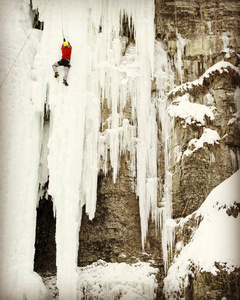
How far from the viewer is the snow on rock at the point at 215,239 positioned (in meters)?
6.11

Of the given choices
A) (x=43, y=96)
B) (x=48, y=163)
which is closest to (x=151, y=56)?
(x=43, y=96)

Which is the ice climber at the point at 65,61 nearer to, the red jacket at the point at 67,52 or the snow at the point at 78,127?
the red jacket at the point at 67,52

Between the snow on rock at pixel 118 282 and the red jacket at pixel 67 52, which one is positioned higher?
the red jacket at pixel 67 52

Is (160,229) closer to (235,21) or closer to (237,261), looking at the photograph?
(237,261)

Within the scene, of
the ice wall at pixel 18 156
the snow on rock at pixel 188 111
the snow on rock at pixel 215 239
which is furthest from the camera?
the snow on rock at pixel 188 111

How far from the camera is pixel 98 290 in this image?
8.09 metres

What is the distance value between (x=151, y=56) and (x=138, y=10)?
1.25 m

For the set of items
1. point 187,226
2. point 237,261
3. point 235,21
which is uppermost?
point 235,21

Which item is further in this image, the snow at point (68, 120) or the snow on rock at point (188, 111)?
the snow on rock at point (188, 111)

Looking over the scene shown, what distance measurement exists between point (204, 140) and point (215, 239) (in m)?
2.81

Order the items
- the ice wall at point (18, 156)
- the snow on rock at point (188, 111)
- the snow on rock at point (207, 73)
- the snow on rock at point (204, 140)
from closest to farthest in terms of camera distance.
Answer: the ice wall at point (18, 156), the snow on rock at point (204, 140), the snow on rock at point (188, 111), the snow on rock at point (207, 73)

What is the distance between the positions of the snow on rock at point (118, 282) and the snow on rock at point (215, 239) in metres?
0.94

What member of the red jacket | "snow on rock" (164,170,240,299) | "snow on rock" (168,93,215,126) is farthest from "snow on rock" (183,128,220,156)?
the red jacket

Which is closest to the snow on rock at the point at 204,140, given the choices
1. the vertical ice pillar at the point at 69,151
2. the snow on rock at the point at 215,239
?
the snow on rock at the point at 215,239
